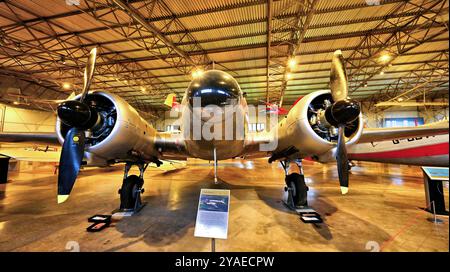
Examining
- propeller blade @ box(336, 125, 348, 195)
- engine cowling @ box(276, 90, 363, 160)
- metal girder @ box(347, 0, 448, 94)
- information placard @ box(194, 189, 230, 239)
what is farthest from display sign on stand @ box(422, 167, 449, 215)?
metal girder @ box(347, 0, 448, 94)

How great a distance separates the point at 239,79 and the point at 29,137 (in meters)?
13.2

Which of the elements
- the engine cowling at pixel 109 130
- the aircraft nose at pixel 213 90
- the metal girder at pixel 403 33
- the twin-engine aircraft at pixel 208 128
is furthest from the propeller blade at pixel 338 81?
the metal girder at pixel 403 33

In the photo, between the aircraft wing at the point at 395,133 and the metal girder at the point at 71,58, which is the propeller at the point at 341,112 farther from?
the metal girder at the point at 71,58

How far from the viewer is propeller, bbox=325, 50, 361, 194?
320 centimetres

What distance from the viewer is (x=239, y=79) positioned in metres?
15.3

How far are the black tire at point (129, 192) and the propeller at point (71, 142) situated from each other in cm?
186

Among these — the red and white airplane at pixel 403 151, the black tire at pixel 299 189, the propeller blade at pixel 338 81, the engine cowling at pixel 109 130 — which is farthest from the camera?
the red and white airplane at pixel 403 151

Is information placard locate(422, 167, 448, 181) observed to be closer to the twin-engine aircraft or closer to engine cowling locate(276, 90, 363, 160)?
the twin-engine aircraft

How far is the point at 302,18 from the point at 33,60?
57.4 feet

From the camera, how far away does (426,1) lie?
23.7ft

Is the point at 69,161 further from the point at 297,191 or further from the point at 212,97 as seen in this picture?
the point at 297,191

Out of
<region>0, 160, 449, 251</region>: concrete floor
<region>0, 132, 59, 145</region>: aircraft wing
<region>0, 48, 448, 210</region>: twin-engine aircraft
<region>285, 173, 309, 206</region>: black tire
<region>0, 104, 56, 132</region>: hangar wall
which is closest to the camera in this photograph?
<region>0, 48, 448, 210</region>: twin-engine aircraft

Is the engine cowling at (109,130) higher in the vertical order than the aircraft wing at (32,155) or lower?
higher

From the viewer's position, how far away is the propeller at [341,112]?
3.20 meters
